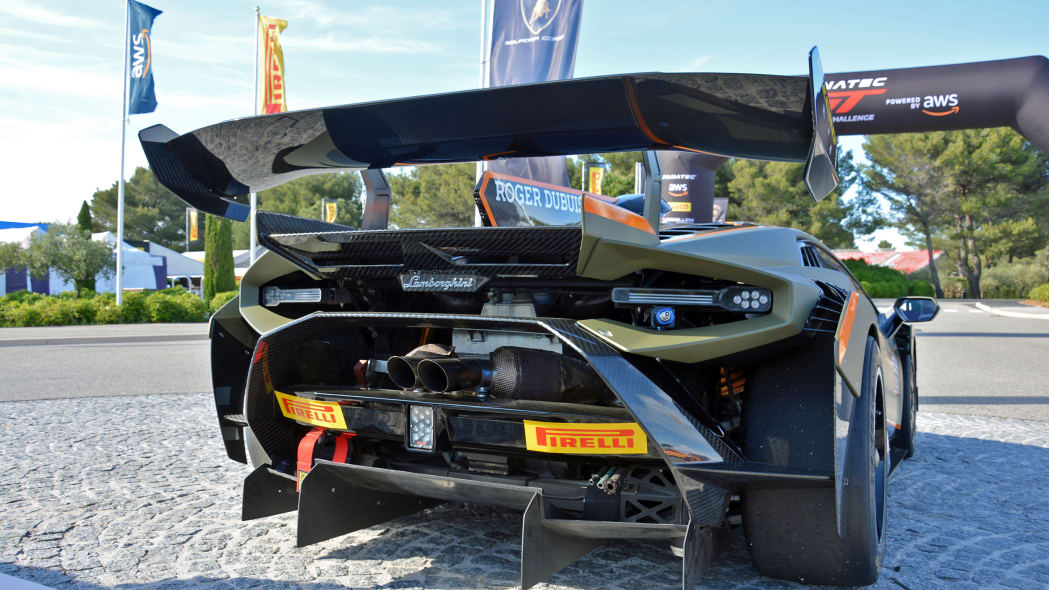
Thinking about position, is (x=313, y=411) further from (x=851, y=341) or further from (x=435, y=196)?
(x=435, y=196)

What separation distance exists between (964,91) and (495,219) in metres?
10.7

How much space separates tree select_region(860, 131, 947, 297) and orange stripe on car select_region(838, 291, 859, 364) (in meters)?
44.8

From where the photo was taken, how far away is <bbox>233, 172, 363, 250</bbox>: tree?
51812 millimetres

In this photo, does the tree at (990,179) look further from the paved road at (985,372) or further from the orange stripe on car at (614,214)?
the orange stripe on car at (614,214)

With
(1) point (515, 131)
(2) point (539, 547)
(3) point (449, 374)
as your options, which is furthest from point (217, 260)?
(2) point (539, 547)

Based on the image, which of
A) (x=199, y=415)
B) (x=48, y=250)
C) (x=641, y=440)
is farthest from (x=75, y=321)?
(x=641, y=440)

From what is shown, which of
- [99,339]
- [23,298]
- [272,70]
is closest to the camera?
[99,339]

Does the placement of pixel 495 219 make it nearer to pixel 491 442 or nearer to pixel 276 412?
pixel 276 412

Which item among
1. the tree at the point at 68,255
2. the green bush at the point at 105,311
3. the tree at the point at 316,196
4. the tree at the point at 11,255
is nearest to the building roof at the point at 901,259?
the tree at the point at 316,196

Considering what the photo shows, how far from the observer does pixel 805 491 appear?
215cm

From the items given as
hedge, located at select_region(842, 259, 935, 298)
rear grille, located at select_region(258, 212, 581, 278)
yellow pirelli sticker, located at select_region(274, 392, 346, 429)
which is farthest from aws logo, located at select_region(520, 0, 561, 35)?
hedge, located at select_region(842, 259, 935, 298)

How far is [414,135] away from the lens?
2.55m

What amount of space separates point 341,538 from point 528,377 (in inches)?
46.9

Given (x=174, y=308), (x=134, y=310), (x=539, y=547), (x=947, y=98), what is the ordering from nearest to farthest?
(x=539, y=547), (x=947, y=98), (x=134, y=310), (x=174, y=308)
